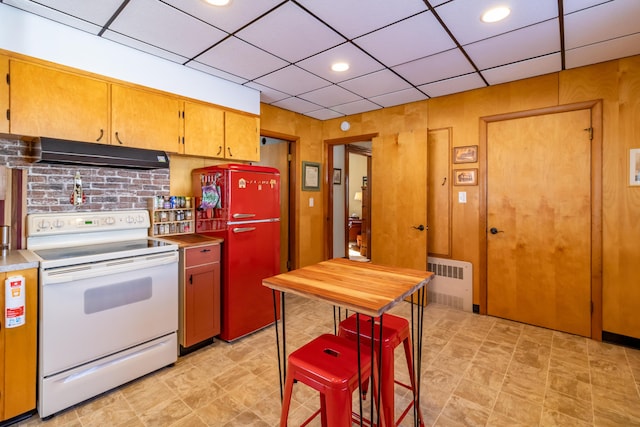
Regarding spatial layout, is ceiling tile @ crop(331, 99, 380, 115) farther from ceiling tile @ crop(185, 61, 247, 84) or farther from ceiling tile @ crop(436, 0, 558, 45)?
ceiling tile @ crop(436, 0, 558, 45)

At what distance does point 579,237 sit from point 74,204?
454 centimetres

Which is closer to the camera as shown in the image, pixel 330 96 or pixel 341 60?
pixel 341 60

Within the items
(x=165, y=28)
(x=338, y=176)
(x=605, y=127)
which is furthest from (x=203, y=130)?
(x=605, y=127)

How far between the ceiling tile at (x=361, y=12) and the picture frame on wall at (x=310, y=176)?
2429 mm

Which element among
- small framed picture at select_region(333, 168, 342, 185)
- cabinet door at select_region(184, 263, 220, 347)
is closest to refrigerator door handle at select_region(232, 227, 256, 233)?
cabinet door at select_region(184, 263, 220, 347)

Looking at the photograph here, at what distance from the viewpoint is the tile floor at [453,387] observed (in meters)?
1.90

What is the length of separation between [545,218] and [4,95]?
4.58 metres

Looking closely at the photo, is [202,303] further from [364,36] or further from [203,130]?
[364,36]

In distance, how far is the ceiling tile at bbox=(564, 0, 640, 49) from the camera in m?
2.03

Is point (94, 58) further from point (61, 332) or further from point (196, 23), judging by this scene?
point (61, 332)

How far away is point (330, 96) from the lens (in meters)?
3.79

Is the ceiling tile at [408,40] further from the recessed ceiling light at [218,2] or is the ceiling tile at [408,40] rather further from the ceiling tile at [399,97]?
the recessed ceiling light at [218,2]

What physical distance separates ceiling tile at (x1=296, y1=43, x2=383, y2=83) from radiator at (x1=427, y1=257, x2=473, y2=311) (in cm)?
240

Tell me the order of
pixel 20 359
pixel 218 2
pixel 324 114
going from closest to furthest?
pixel 20 359
pixel 218 2
pixel 324 114
